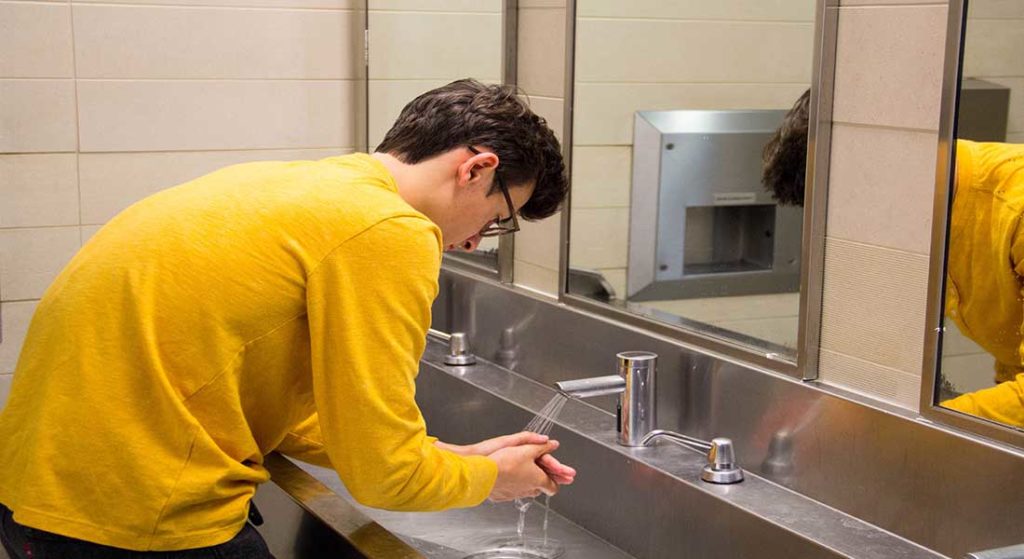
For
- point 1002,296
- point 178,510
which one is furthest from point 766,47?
point 178,510

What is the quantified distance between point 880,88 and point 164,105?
151cm

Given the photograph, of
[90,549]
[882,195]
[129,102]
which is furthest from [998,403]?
[129,102]

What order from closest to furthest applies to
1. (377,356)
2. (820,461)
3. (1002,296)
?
(377,356) → (1002,296) → (820,461)

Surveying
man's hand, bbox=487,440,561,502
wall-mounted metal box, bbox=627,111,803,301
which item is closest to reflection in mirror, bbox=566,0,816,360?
wall-mounted metal box, bbox=627,111,803,301

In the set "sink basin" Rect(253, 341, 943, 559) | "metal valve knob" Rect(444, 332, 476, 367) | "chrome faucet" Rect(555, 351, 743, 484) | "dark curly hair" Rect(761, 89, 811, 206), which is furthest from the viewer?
"metal valve knob" Rect(444, 332, 476, 367)

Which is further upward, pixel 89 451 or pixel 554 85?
pixel 554 85

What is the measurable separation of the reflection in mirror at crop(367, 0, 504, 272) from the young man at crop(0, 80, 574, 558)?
964mm

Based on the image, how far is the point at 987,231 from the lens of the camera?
1.26 m

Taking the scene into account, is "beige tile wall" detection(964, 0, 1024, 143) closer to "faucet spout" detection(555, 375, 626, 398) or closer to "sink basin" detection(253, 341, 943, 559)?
"sink basin" detection(253, 341, 943, 559)

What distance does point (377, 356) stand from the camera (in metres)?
1.13

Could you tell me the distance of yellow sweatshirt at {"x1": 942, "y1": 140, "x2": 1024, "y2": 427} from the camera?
1.24 m

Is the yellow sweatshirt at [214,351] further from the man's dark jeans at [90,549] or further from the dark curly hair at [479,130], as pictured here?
the dark curly hair at [479,130]

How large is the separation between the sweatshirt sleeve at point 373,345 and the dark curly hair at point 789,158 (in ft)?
1.72

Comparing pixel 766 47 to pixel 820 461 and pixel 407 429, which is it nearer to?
pixel 820 461
